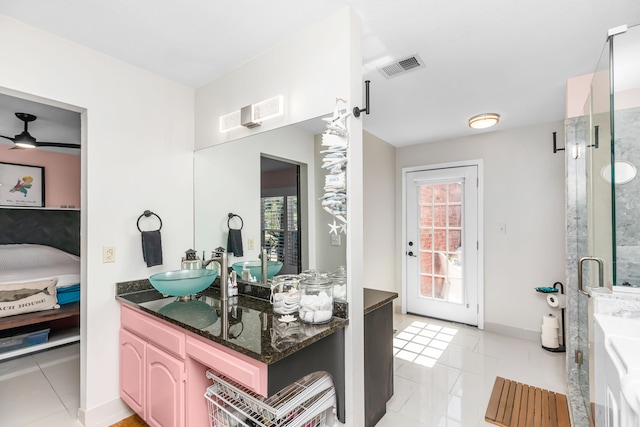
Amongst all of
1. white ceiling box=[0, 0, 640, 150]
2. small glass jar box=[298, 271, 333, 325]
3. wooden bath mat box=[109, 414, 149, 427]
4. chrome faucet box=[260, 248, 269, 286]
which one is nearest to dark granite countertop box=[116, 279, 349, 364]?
small glass jar box=[298, 271, 333, 325]

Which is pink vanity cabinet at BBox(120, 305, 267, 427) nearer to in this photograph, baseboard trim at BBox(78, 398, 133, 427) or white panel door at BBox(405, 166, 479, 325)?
baseboard trim at BBox(78, 398, 133, 427)

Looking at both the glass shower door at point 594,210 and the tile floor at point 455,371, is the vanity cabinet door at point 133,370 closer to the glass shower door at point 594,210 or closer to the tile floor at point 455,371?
the tile floor at point 455,371

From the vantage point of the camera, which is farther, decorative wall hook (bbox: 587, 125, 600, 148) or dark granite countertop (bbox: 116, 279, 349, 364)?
decorative wall hook (bbox: 587, 125, 600, 148)

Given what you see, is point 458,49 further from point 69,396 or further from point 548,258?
point 69,396

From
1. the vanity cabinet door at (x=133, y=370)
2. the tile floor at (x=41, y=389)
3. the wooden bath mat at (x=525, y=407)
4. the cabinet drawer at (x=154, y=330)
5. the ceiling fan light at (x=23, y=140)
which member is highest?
the ceiling fan light at (x=23, y=140)

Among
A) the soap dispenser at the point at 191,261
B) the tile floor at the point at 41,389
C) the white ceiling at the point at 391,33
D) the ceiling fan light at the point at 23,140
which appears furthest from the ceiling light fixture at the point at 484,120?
the ceiling fan light at the point at 23,140

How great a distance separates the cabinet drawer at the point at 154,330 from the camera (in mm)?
1658

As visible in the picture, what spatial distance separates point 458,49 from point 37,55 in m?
2.58

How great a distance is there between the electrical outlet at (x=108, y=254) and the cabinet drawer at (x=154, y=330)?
13.3 inches

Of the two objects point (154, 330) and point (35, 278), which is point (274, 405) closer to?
point (154, 330)

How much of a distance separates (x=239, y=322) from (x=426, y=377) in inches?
74.1

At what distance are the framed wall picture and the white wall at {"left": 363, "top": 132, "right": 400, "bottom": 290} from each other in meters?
3.88

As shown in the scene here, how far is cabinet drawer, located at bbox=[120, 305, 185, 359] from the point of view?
65.3 inches

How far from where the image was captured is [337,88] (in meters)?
1.65
